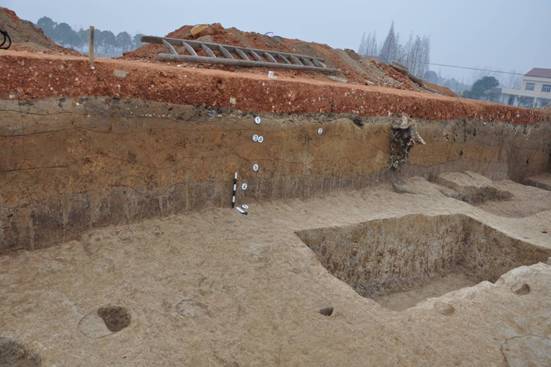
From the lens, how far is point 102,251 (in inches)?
143

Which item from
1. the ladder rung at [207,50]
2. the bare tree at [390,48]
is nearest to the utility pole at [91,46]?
the ladder rung at [207,50]

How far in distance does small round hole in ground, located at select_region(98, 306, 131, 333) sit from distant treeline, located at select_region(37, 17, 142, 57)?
39.0m

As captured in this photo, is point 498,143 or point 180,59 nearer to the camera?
point 180,59

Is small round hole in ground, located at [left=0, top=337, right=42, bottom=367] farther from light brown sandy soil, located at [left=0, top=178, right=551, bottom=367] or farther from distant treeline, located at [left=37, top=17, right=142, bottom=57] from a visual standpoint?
distant treeline, located at [left=37, top=17, right=142, bottom=57]

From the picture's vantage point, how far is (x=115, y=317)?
3.00 m

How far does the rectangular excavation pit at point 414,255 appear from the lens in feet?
16.2

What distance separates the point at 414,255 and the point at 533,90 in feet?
130

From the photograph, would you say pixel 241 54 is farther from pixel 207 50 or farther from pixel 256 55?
pixel 207 50

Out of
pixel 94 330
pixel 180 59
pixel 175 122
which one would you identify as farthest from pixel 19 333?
pixel 180 59

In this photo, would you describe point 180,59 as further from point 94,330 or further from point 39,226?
point 94,330

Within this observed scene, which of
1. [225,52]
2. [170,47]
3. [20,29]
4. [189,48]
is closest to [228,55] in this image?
[225,52]

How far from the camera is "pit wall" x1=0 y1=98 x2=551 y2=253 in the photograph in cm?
352

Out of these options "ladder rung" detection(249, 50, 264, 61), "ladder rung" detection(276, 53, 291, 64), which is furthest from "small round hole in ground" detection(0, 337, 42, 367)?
"ladder rung" detection(276, 53, 291, 64)

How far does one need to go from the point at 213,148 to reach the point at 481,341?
3.02m
